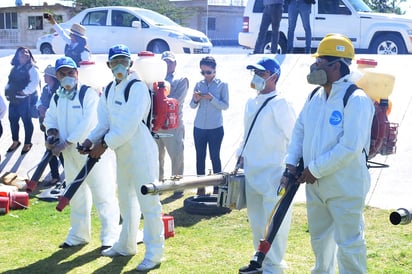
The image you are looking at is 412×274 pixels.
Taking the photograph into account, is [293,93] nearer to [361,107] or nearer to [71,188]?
[71,188]

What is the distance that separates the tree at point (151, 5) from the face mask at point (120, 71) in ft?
111

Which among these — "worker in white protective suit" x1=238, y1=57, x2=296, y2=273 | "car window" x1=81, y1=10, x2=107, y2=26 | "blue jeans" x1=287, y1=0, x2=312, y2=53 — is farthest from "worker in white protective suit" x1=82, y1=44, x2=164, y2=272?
"car window" x1=81, y1=10, x2=107, y2=26

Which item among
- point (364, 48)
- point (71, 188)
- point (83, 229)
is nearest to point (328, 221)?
point (71, 188)

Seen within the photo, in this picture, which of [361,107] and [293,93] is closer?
[361,107]

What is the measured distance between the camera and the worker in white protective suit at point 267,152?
566 cm

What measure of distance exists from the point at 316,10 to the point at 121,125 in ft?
35.6

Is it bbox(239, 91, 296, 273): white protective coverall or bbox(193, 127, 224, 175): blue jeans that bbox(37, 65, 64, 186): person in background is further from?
bbox(239, 91, 296, 273): white protective coverall

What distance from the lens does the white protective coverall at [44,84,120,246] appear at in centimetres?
692

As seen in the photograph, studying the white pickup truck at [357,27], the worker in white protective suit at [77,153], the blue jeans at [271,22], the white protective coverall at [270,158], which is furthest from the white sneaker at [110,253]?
the white pickup truck at [357,27]

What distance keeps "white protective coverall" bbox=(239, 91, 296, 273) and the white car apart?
11.6 meters

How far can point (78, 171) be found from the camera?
6945 millimetres

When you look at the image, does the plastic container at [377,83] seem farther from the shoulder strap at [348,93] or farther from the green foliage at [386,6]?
the green foliage at [386,6]

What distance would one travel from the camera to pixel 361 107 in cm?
464

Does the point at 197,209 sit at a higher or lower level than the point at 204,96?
lower
